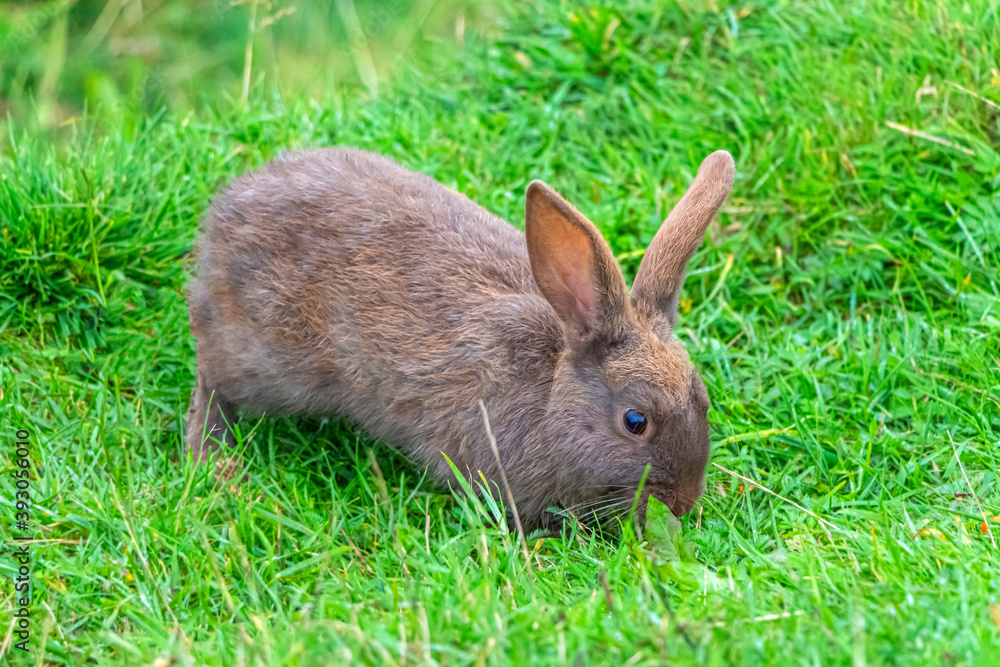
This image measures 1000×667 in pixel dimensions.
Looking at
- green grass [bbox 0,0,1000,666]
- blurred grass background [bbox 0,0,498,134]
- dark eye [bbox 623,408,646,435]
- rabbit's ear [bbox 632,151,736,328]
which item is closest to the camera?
green grass [bbox 0,0,1000,666]

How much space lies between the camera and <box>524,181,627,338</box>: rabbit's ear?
3783mm

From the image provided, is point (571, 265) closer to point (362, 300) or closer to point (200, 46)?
point (362, 300)

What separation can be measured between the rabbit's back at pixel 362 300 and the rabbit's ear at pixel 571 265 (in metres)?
0.23

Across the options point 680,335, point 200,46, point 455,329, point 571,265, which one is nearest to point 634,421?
point 571,265

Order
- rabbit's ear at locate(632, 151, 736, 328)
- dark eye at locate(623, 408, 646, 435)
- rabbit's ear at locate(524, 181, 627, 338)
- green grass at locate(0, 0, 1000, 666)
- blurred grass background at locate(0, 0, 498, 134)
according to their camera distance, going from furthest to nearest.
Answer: blurred grass background at locate(0, 0, 498, 134)
rabbit's ear at locate(632, 151, 736, 328)
dark eye at locate(623, 408, 646, 435)
rabbit's ear at locate(524, 181, 627, 338)
green grass at locate(0, 0, 1000, 666)

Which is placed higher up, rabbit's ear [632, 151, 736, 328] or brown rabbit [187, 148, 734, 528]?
rabbit's ear [632, 151, 736, 328]

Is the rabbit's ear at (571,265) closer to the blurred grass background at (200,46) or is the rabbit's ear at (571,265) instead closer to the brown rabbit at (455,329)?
the brown rabbit at (455,329)

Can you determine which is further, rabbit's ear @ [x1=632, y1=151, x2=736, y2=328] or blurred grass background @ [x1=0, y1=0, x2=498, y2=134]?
blurred grass background @ [x1=0, y1=0, x2=498, y2=134]

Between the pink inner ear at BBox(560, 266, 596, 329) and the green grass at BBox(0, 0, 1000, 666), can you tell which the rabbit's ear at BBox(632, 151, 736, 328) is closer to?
the pink inner ear at BBox(560, 266, 596, 329)

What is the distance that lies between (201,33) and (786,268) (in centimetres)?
507

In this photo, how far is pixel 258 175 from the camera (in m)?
4.71

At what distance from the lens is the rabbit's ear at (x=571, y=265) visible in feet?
12.4

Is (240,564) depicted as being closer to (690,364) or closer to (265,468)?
(265,468)

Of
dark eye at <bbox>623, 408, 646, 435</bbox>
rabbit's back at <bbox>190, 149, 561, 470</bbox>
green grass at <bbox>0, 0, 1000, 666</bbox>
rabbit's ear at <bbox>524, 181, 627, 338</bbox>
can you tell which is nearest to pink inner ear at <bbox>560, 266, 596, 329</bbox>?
rabbit's ear at <bbox>524, 181, 627, 338</bbox>
